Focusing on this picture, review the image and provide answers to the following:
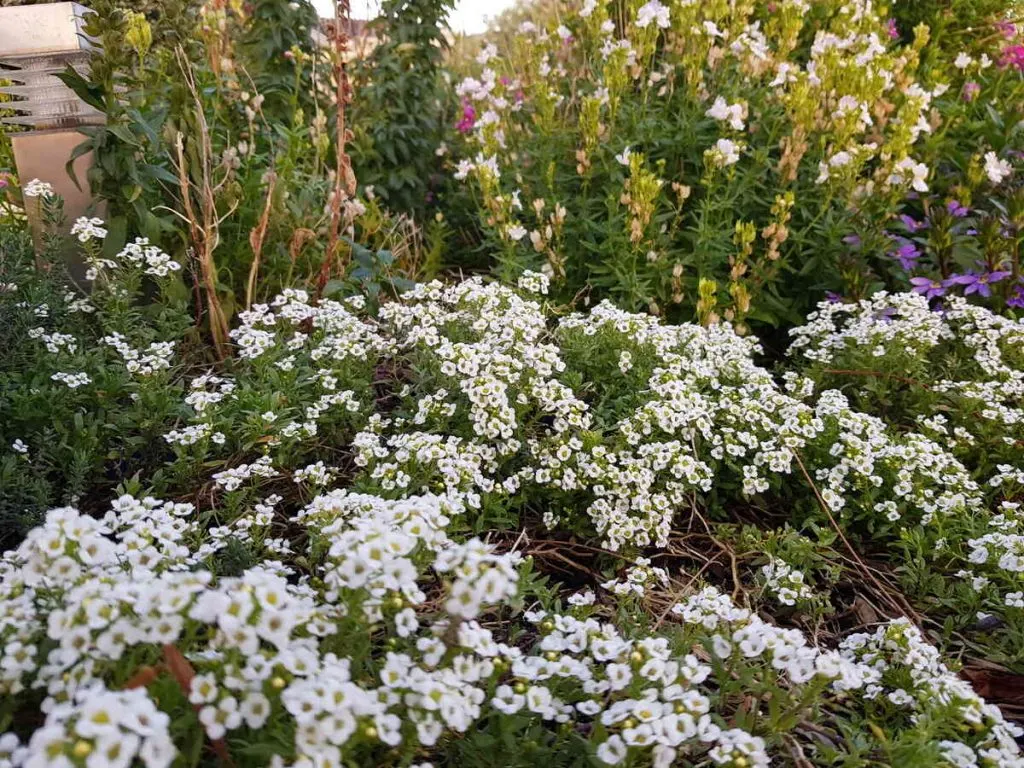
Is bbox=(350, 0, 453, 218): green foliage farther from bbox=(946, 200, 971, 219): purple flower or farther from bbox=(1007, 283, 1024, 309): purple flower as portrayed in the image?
bbox=(1007, 283, 1024, 309): purple flower

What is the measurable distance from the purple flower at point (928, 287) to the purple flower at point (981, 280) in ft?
0.27

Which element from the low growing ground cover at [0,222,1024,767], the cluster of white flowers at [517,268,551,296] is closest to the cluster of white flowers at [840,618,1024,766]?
the low growing ground cover at [0,222,1024,767]

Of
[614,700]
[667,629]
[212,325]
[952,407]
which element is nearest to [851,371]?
[952,407]

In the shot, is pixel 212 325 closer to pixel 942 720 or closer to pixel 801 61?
pixel 942 720

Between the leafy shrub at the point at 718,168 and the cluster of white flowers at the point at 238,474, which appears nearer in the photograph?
the cluster of white flowers at the point at 238,474

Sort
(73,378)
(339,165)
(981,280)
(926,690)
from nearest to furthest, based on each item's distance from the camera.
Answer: (926,690) < (73,378) < (339,165) < (981,280)

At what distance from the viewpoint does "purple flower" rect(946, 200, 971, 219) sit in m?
4.35

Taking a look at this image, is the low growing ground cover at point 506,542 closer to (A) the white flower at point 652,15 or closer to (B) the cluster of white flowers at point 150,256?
(B) the cluster of white flowers at point 150,256

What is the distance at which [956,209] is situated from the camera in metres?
4.39

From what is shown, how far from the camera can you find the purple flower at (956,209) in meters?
4.35

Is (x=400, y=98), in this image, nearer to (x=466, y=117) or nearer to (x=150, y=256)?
(x=466, y=117)

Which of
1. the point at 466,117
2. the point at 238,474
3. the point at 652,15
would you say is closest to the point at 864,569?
the point at 238,474

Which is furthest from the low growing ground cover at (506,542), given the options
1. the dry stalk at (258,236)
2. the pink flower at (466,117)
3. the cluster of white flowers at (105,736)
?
the pink flower at (466,117)

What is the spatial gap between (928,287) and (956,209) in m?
0.58
